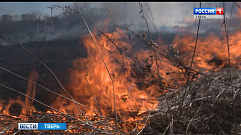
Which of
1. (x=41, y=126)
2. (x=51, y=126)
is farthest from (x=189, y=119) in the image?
(x=41, y=126)

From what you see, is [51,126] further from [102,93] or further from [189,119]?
[189,119]

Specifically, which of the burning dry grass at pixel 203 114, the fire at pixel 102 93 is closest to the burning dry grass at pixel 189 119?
the burning dry grass at pixel 203 114

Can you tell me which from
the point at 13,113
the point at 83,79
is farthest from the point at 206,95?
the point at 13,113

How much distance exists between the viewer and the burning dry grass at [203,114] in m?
2.09

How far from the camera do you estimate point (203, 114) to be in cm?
227

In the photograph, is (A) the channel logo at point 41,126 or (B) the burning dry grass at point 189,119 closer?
(B) the burning dry grass at point 189,119

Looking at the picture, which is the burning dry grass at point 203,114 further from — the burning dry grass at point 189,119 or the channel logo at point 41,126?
the channel logo at point 41,126

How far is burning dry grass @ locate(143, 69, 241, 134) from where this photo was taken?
2092 millimetres

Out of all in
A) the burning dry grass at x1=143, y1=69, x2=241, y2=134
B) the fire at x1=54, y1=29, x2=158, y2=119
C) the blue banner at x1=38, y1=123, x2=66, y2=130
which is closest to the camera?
the burning dry grass at x1=143, y1=69, x2=241, y2=134

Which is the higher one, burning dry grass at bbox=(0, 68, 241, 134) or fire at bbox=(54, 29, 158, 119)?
fire at bbox=(54, 29, 158, 119)

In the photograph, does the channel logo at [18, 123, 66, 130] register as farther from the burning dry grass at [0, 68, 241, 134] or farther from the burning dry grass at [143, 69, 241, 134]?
the burning dry grass at [143, 69, 241, 134]

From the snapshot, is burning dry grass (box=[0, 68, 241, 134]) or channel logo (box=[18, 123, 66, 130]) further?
channel logo (box=[18, 123, 66, 130])

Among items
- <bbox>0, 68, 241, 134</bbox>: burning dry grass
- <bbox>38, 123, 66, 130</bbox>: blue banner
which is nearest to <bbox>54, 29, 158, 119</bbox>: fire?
<bbox>0, 68, 241, 134</bbox>: burning dry grass

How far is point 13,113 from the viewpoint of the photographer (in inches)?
133
